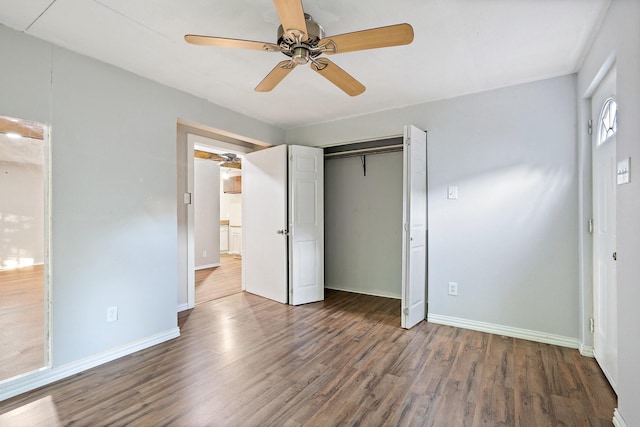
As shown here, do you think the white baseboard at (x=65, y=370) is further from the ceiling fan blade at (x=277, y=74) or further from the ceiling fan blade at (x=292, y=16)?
the ceiling fan blade at (x=292, y=16)

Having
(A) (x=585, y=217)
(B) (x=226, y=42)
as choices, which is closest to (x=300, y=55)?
(B) (x=226, y=42)

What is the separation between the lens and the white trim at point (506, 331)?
2713mm

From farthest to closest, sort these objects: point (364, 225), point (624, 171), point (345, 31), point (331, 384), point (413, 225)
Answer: point (364, 225) < point (413, 225) < point (331, 384) < point (345, 31) < point (624, 171)

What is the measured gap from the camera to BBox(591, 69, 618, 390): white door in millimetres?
2076

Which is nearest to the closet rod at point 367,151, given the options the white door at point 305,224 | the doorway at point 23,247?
the white door at point 305,224

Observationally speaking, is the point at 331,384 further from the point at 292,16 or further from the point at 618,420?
the point at 292,16

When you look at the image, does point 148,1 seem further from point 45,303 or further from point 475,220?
point 475,220

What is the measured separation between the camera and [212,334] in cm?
302

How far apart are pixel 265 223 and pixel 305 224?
58 cm

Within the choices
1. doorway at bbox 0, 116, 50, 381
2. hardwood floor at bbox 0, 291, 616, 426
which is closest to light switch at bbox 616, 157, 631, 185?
hardwood floor at bbox 0, 291, 616, 426

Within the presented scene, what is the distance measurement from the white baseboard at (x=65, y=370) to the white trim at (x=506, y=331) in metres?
2.80

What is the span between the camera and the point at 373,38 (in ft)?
5.37

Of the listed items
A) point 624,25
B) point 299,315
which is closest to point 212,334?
point 299,315

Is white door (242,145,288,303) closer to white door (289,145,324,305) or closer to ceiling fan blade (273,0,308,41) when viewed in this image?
white door (289,145,324,305)
